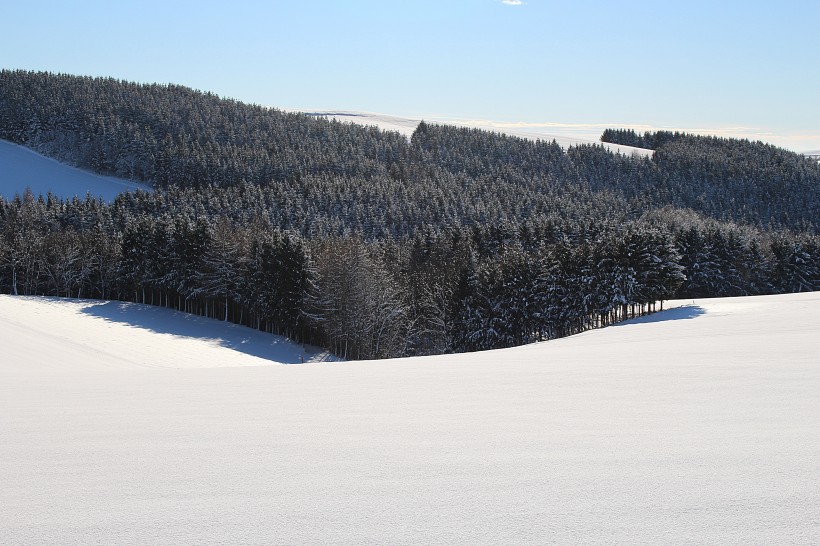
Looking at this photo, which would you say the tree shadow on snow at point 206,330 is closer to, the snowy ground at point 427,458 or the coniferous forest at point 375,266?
the coniferous forest at point 375,266

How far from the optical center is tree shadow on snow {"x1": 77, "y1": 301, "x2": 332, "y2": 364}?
191 ft

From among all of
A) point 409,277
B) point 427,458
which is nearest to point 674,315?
point 409,277

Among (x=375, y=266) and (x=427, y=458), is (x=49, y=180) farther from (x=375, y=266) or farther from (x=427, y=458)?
(x=427, y=458)

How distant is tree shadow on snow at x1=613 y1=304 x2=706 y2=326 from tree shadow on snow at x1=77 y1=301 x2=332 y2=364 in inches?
1094

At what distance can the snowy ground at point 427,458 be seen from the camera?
580 centimetres

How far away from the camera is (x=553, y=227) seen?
91500mm

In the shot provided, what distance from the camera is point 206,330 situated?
6312cm

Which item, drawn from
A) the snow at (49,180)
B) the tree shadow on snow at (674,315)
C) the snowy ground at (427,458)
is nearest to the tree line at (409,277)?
the tree shadow on snow at (674,315)

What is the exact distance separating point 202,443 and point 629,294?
4781 cm

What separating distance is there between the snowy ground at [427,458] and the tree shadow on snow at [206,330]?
1691 inches

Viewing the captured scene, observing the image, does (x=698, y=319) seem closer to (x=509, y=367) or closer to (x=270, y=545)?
(x=509, y=367)

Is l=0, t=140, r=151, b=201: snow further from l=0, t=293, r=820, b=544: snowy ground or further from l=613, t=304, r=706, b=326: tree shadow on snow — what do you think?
l=0, t=293, r=820, b=544: snowy ground

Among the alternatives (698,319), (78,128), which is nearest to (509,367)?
(698,319)

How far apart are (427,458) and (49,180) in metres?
193
